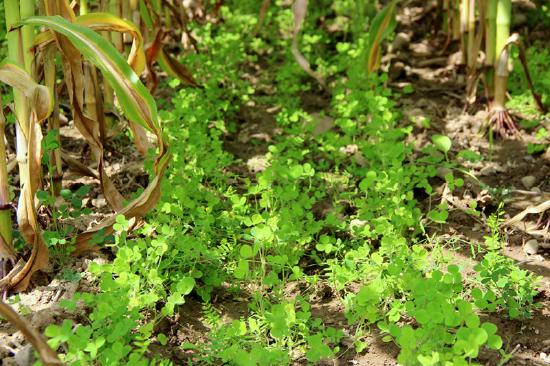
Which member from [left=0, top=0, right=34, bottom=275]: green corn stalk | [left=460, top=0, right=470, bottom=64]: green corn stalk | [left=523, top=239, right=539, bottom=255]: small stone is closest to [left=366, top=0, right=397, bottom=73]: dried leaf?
[left=460, top=0, right=470, bottom=64]: green corn stalk

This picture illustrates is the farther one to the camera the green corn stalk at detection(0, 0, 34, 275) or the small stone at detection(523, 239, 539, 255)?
the small stone at detection(523, 239, 539, 255)

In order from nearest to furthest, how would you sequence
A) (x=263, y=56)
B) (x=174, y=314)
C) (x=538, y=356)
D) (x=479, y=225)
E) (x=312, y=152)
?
(x=538, y=356), (x=174, y=314), (x=479, y=225), (x=312, y=152), (x=263, y=56)

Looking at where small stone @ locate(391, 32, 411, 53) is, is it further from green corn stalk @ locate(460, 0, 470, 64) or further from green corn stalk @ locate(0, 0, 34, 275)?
green corn stalk @ locate(0, 0, 34, 275)

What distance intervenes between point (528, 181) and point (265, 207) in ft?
4.46

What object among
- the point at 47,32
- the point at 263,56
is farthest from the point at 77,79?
the point at 263,56

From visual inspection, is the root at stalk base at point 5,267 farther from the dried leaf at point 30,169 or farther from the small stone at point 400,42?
the small stone at point 400,42

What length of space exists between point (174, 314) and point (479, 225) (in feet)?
4.63

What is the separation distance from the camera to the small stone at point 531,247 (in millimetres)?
3264

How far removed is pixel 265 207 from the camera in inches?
129

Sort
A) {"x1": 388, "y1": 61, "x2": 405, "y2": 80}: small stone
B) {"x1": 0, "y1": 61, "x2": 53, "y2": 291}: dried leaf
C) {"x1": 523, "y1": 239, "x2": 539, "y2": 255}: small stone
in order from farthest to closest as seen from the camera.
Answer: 1. {"x1": 388, "y1": 61, "x2": 405, "y2": 80}: small stone
2. {"x1": 523, "y1": 239, "x2": 539, "y2": 255}: small stone
3. {"x1": 0, "y1": 61, "x2": 53, "y2": 291}: dried leaf

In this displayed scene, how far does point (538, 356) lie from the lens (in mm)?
2619

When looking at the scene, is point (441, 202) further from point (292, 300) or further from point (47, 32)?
point (47, 32)

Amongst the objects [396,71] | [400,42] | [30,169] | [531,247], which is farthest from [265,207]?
[400,42]

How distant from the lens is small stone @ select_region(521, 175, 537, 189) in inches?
151
